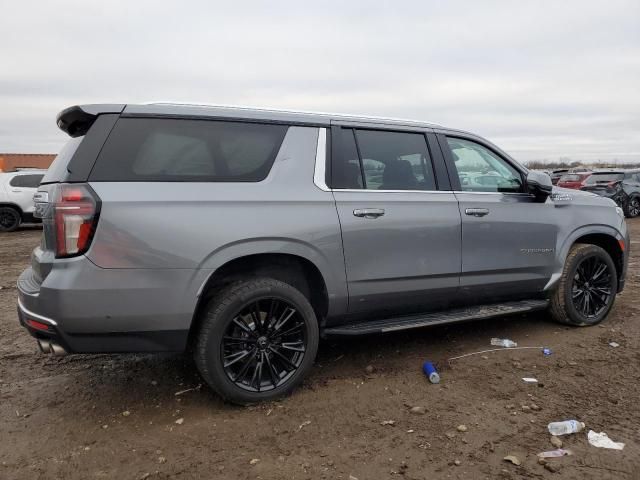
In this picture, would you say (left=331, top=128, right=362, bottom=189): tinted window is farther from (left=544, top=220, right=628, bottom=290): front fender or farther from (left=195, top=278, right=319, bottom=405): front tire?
(left=544, top=220, right=628, bottom=290): front fender

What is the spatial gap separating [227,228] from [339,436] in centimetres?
134

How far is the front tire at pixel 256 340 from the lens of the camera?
10.0 ft

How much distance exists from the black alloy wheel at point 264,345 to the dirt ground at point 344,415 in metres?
0.19

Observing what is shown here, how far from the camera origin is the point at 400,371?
3801mm

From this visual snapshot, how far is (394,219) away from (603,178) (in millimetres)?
15929

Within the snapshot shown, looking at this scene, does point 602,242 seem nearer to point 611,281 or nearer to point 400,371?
point 611,281

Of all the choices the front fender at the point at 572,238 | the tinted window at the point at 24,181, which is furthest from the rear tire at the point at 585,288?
the tinted window at the point at 24,181

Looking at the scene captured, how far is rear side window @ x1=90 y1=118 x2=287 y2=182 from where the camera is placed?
293 centimetres

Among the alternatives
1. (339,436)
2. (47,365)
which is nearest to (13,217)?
(47,365)

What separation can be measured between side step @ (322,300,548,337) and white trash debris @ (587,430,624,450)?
124 centimetres

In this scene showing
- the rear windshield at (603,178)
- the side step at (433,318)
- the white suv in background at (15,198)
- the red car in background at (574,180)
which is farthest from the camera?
the red car in background at (574,180)

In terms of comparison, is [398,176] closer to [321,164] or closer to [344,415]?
[321,164]

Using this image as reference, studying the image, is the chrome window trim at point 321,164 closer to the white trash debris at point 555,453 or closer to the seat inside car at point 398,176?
the seat inside car at point 398,176

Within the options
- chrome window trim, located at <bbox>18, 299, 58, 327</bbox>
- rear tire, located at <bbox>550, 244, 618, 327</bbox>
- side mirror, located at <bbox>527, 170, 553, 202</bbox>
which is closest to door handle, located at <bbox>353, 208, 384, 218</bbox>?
side mirror, located at <bbox>527, 170, 553, 202</bbox>
